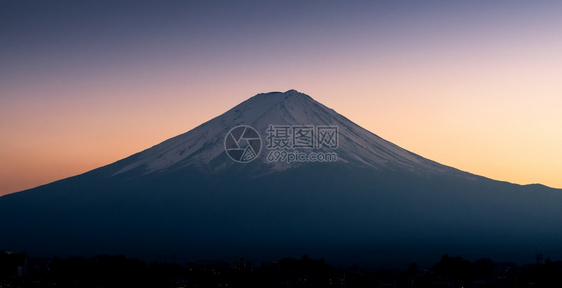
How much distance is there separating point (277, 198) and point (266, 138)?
28.7 ft

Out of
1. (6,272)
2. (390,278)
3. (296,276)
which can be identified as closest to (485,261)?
(390,278)

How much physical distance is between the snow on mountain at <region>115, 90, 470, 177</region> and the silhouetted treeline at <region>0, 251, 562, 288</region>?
52338 millimetres

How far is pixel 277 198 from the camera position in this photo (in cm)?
14250

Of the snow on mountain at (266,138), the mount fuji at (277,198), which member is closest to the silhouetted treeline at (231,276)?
the mount fuji at (277,198)

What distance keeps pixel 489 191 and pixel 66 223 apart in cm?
6817

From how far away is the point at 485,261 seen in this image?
96.6 m

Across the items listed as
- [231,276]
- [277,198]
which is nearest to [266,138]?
[277,198]

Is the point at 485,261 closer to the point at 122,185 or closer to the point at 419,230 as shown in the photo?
the point at 419,230

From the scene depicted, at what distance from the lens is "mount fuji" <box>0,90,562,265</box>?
139250mm

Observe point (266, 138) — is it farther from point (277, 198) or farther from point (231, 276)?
point (231, 276)

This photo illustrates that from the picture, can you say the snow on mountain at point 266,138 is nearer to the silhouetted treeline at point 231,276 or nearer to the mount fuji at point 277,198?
the mount fuji at point 277,198

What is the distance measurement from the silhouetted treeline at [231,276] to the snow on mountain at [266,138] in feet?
172

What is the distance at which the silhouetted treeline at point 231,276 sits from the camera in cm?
7781

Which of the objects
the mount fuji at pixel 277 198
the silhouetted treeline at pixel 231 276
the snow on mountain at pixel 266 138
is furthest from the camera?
the snow on mountain at pixel 266 138
